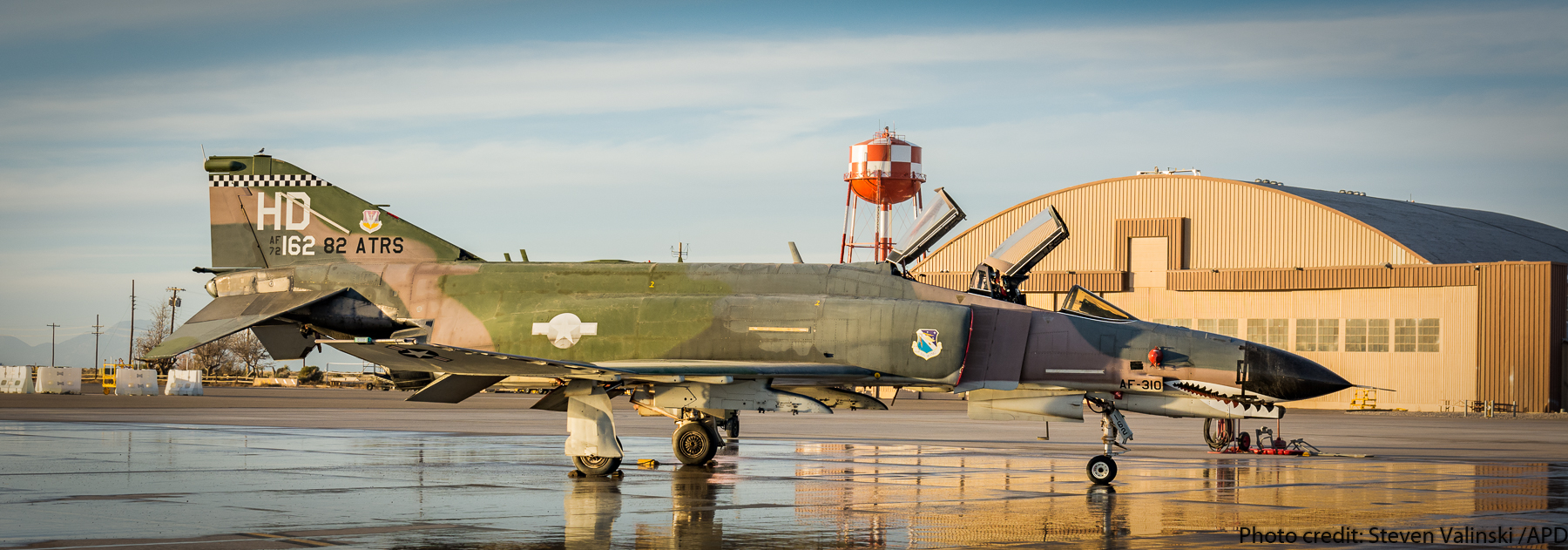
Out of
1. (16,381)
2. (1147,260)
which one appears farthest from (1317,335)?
(16,381)

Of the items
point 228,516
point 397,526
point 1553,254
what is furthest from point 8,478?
point 1553,254

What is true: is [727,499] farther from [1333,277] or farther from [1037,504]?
[1333,277]

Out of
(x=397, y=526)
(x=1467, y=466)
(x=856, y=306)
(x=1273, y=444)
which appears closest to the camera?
(x=397, y=526)

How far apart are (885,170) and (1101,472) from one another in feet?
174

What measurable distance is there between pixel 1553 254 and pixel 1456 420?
22.5m

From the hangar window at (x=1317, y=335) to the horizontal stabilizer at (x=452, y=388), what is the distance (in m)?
42.4

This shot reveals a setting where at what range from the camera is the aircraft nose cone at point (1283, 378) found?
15.3 meters

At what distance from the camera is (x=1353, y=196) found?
60.8 metres

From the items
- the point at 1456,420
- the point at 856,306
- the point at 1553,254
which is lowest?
the point at 1456,420

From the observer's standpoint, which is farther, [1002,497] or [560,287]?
[560,287]

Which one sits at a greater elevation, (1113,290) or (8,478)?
(1113,290)

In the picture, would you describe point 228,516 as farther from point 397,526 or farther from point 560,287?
point 560,287

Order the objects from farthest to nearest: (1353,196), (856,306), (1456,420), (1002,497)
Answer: (1353,196)
(1456,420)
(856,306)
(1002,497)

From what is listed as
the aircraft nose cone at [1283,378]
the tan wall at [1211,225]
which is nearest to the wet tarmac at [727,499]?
the aircraft nose cone at [1283,378]
